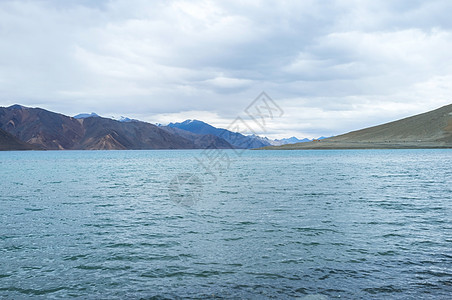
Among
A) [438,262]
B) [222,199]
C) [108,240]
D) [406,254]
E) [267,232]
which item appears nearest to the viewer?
[438,262]

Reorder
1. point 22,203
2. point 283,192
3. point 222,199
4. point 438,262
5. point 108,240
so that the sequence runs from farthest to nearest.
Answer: point 283,192 < point 222,199 < point 22,203 < point 108,240 < point 438,262

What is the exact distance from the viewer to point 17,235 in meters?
20.4

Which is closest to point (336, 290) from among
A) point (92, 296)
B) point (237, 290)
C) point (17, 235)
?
point (237, 290)

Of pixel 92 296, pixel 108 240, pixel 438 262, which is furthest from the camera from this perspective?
pixel 108 240

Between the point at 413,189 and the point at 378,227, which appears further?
the point at 413,189

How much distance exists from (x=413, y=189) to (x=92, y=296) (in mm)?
39907

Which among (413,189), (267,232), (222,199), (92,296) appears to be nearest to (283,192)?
(222,199)

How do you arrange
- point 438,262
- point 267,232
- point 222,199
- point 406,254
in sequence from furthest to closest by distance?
point 222,199
point 267,232
point 406,254
point 438,262

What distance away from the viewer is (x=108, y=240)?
764 inches

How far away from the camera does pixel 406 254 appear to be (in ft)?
53.3

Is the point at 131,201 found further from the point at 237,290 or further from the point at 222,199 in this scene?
the point at 237,290

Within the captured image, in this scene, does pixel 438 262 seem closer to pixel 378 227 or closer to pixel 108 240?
pixel 378 227

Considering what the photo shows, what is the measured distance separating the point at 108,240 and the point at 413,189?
120 feet

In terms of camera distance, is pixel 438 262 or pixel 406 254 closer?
pixel 438 262
